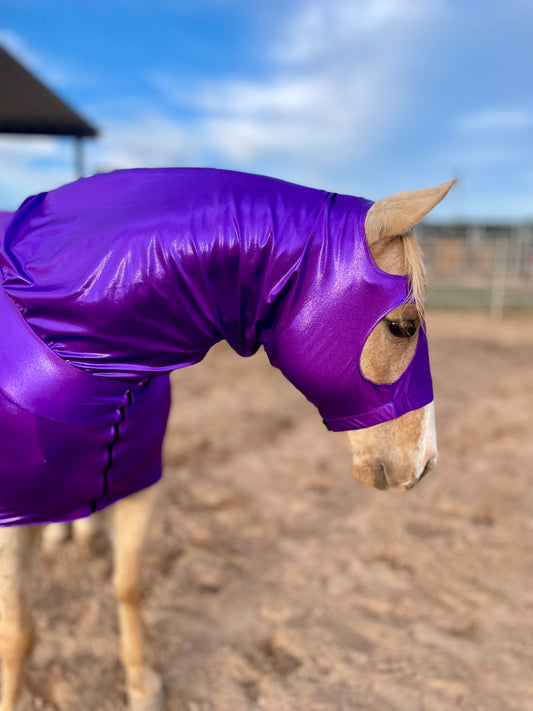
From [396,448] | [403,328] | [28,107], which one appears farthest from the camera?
[28,107]

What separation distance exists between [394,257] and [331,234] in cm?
15

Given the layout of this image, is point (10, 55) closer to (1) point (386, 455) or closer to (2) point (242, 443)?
(2) point (242, 443)

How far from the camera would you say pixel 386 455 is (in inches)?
54.1

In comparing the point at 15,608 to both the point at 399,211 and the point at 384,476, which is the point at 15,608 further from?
the point at 399,211

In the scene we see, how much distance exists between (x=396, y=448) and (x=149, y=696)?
4.46ft

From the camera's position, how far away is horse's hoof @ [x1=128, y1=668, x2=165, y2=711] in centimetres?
191

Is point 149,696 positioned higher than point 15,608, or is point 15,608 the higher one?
point 15,608

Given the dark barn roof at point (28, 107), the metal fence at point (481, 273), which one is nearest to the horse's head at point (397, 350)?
the dark barn roof at point (28, 107)

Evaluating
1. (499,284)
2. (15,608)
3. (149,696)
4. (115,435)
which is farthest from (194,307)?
(499,284)

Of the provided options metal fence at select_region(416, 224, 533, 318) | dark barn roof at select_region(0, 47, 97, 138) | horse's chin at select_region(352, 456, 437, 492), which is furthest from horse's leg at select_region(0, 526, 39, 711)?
metal fence at select_region(416, 224, 533, 318)

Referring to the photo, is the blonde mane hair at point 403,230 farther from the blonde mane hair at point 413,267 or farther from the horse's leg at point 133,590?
the horse's leg at point 133,590

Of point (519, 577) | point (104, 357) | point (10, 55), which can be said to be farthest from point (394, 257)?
point (10, 55)

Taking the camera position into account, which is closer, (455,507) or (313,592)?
(313,592)

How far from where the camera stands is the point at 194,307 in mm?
1202
